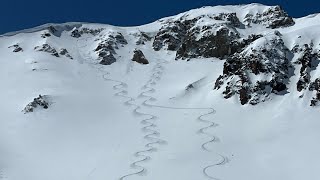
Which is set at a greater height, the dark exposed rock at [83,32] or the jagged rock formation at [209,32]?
the jagged rock formation at [209,32]

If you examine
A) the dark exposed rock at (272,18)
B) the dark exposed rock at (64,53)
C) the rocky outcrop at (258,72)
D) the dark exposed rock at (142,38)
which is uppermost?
the rocky outcrop at (258,72)

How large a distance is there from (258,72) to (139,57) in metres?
24.2

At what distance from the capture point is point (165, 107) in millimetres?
44938

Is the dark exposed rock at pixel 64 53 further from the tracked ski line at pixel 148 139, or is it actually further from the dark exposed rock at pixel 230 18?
the dark exposed rock at pixel 230 18

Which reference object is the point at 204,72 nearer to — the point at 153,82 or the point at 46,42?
the point at 153,82

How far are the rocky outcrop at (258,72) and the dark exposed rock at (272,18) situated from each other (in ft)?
83.8

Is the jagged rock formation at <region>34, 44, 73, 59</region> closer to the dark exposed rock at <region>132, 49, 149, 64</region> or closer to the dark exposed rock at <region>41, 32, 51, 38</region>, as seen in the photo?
the dark exposed rock at <region>41, 32, 51, 38</region>

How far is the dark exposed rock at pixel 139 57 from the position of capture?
215 feet

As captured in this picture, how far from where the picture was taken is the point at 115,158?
3247 centimetres

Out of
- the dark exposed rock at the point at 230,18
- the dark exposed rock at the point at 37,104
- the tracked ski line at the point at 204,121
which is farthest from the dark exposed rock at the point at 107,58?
the dark exposed rock at the point at 37,104

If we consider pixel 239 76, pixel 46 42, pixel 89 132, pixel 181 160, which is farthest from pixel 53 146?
pixel 46 42

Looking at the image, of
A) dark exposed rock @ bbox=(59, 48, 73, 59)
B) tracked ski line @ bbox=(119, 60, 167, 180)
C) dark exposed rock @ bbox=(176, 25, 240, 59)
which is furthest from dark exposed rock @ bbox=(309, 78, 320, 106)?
dark exposed rock @ bbox=(59, 48, 73, 59)

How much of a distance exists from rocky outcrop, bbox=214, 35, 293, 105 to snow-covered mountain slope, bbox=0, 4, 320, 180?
0.11 meters

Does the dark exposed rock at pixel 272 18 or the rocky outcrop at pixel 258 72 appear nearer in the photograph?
the rocky outcrop at pixel 258 72
